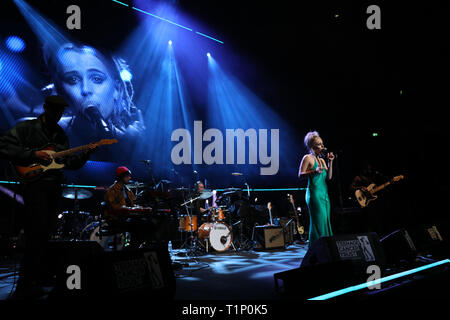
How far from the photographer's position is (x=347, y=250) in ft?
10.2

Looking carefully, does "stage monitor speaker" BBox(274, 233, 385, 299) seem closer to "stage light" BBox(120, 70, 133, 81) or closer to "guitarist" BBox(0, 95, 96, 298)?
"guitarist" BBox(0, 95, 96, 298)

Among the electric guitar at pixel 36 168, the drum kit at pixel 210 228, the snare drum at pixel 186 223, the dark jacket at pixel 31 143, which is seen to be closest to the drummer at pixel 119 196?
the dark jacket at pixel 31 143

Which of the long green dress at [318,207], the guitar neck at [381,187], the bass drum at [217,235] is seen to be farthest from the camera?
the bass drum at [217,235]

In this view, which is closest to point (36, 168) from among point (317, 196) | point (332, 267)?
point (332, 267)

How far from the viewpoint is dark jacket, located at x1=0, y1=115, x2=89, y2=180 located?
9.27 feet

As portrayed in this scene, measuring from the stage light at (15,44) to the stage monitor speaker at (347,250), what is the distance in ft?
25.6

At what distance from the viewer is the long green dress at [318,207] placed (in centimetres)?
380

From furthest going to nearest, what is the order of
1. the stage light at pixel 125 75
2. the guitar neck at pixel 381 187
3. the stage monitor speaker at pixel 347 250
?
the stage light at pixel 125 75
the guitar neck at pixel 381 187
the stage monitor speaker at pixel 347 250

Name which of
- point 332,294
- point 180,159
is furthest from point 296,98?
point 332,294

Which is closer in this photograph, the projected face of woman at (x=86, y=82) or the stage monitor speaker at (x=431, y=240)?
the stage monitor speaker at (x=431, y=240)

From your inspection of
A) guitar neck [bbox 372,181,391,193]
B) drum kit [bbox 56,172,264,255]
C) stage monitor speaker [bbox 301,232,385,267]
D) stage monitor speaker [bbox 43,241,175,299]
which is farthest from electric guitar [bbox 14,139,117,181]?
guitar neck [bbox 372,181,391,193]

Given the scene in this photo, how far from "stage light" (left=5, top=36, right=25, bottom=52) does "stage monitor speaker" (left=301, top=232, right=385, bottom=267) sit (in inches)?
308

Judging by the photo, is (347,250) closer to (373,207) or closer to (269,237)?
(373,207)

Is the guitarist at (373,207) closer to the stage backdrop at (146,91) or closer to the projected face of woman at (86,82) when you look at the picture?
the stage backdrop at (146,91)
